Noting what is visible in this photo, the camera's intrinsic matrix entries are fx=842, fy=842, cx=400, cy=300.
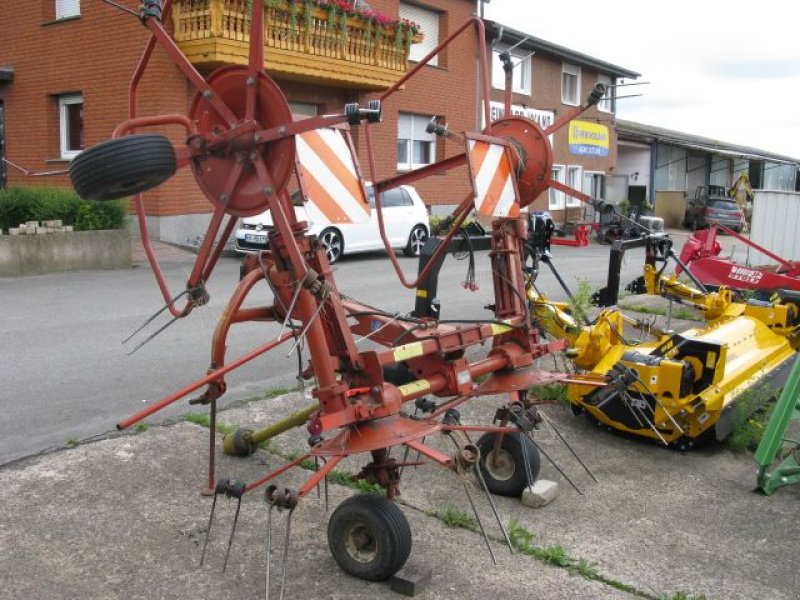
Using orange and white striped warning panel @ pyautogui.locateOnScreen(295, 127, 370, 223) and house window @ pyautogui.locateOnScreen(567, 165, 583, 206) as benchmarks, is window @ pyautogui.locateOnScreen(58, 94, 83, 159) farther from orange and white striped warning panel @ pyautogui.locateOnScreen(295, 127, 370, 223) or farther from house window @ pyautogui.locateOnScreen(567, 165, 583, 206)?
house window @ pyautogui.locateOnScreen(567, 165, 583, 206)

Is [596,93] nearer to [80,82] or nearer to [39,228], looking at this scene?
[39,228]

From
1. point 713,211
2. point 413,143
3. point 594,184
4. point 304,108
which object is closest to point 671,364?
point 304,108

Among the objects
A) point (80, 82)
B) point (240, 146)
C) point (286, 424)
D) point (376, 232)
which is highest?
point (80, 82)

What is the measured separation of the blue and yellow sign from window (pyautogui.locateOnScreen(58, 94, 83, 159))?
18.0 meters

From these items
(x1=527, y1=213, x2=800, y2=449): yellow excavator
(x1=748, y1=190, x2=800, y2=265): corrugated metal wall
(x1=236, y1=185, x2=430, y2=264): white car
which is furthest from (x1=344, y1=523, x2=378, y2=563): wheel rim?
(x1=236, y1=185, x2=430, y2=264): white car

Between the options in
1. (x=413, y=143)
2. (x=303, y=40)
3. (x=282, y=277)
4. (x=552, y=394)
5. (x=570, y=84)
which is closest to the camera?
(x=282, y=277)

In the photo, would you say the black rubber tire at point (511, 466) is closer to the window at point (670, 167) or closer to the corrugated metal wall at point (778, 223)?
the corrugated metal wall at point (778, 223)

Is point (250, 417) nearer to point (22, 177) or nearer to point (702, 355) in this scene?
point (702, 355)

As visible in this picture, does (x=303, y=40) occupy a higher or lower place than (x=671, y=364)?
higher

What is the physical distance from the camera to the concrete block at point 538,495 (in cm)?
436

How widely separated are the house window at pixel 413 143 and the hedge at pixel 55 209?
33.7 feet

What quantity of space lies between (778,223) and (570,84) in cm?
1990

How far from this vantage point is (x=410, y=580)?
3.40m

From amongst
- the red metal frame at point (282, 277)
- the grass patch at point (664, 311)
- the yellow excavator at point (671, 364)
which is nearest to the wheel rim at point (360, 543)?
the red metal frame at point (282, 277)
